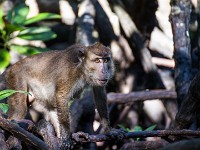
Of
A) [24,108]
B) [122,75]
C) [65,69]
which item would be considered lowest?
[122,75]

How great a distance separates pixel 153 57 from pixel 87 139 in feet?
16.1

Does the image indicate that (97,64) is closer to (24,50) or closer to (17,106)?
(17,106)

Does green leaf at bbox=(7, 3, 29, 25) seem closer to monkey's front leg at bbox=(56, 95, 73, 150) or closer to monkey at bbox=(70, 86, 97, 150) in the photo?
monkey at bbox=(70, 86, 97, 150)

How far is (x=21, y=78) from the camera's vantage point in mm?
6172

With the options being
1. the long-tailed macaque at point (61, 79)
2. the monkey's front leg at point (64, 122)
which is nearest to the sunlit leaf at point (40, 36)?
the long-tailed macaque at point (61, 79)

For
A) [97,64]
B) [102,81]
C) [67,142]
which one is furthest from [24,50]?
[67,142]

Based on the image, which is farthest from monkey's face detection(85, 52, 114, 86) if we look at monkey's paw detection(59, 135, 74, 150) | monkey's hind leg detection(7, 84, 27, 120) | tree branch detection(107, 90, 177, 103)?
tree branch detection(107, 90, 177, 103)

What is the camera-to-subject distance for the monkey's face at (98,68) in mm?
5621

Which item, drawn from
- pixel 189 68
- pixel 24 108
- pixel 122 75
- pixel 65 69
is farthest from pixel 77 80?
pixel 122 75

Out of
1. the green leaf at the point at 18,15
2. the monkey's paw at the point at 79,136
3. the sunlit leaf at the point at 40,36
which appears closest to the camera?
the monkey's paw at the point at 79,136

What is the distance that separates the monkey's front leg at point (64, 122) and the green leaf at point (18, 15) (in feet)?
9.32

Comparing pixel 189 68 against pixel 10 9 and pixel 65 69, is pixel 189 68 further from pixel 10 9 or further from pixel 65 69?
pixel 10 9

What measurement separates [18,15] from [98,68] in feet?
9.33

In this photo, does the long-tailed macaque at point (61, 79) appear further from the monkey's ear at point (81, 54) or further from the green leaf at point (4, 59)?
the green leaf at point (4, 59)
